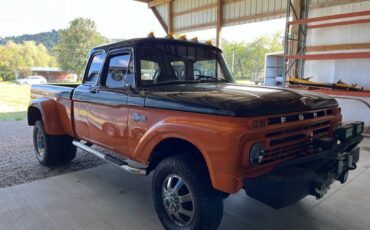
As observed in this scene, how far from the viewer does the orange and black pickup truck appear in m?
2.00

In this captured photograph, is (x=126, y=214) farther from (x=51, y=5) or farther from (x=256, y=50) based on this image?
(x=51, y=5)

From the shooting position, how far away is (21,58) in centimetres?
4738

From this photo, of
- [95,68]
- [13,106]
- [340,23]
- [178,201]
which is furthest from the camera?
[13,106]

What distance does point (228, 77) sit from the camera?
3740mm

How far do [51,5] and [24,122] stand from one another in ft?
173

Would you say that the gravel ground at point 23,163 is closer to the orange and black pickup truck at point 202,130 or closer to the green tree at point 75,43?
the orange and black pickup truck at point 202,130

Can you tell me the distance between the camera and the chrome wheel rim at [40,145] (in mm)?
4551

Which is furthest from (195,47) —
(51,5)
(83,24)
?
(51,5)

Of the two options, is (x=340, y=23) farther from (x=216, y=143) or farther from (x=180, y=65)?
(x=216, y=143)

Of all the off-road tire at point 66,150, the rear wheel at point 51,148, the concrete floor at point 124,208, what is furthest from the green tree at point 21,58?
the concrete floor at point 124,208

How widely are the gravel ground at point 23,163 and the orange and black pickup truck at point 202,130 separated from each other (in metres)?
1.03

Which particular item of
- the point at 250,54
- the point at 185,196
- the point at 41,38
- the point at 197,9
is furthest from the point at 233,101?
the point at 41,38

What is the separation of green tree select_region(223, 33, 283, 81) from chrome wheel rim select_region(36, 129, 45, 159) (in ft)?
85.4

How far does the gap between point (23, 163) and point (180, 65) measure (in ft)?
10.7
